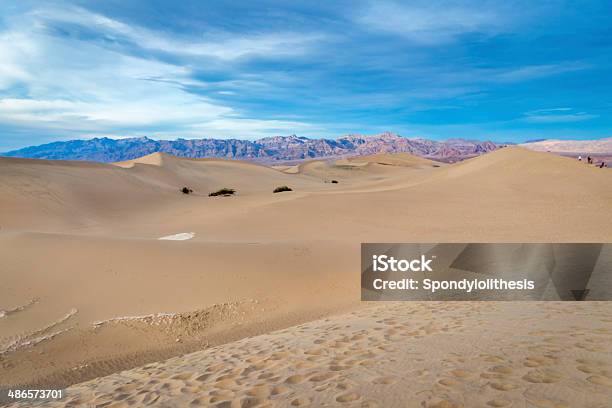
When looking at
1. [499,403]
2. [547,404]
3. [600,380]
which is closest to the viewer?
[547,404]

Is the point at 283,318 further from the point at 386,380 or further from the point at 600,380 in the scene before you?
the point at 600,380

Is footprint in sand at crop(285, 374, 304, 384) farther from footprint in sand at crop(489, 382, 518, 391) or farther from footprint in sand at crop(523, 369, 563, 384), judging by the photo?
footprint in sand at crop(523, 369, 563, 384)

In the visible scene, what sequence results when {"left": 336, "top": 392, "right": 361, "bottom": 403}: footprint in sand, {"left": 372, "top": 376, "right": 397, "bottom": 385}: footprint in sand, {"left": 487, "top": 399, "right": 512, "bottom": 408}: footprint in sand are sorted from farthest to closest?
1. {"left": 372, "top": 376, "right": 397, "bottom": 385}: footprint in sand
2. {"left": 336, "top": 392, "right": 361, "bottom": 403}: footprint in sand
3. {"left": 487, "top": 399, "right": 512, "bottom": 408}: footprint in sand

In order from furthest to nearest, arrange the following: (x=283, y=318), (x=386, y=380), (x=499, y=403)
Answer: (x=283, y=318)
(x=386, y=380)
(x=499, y=403)

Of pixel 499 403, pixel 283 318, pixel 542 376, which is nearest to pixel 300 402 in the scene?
pixel 499 403

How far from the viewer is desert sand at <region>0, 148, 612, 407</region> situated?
4.10 metres

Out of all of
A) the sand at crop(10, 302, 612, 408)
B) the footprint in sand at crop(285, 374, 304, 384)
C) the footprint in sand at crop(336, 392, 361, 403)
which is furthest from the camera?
the footprint in sand at crop(285, 374, 304, 384)

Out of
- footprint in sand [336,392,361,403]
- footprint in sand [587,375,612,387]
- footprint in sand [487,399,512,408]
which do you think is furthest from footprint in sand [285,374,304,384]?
footprint in sand [587,375,612,387]

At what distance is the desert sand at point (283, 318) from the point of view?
4102mm

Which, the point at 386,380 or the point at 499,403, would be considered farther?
the point at 386,380

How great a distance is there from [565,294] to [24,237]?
1348 centimetres

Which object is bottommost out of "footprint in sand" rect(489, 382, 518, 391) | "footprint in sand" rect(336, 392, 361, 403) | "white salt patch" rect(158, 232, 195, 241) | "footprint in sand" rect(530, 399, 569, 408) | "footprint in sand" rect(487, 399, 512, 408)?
"white salt patch" rect(158, 232, 195, 241)

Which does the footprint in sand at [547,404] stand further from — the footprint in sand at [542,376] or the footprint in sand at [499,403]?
the footprint in sand at [542,376]

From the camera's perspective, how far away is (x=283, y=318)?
839cm
